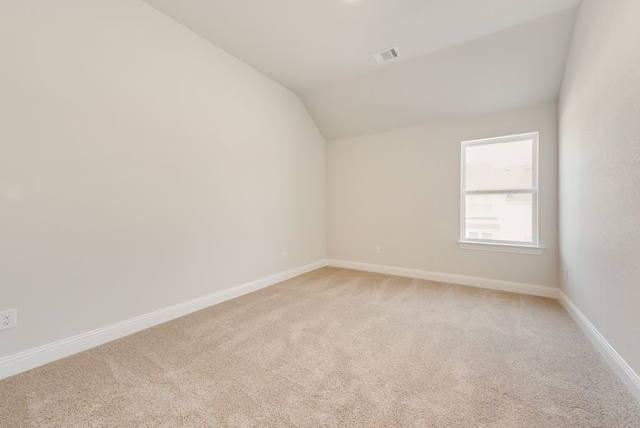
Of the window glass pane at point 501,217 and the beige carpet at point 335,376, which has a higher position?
the window glass pane at point 501,217

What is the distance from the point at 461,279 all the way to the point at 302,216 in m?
2.48

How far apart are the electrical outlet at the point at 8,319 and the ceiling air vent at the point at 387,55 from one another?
3.85 m

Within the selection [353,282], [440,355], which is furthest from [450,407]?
[353,282]

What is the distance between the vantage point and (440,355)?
Result: 76.6 inches

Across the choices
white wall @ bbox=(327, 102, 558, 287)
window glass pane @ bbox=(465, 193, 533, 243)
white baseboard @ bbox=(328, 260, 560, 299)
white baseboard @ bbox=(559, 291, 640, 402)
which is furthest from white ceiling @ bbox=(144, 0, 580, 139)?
white baseboard @ bbox=(559, 291, 640, 402)

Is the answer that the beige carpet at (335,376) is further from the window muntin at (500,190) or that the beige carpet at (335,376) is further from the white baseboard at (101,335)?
the window muntin at (500,190)

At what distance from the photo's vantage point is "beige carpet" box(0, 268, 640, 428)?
4.45 feet

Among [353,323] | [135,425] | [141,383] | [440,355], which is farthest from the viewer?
[353,323]

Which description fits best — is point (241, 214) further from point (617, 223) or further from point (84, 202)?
point (617, 223)

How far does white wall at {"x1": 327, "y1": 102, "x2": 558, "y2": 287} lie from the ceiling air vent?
1.20 m

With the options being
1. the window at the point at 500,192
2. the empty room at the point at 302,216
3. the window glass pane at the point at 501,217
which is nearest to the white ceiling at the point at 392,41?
the empty room at the point at 302,216

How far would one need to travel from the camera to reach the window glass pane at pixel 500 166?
11.3 feet

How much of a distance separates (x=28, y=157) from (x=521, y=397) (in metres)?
3.37

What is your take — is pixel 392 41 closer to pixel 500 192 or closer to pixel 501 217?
pixel 500 192
